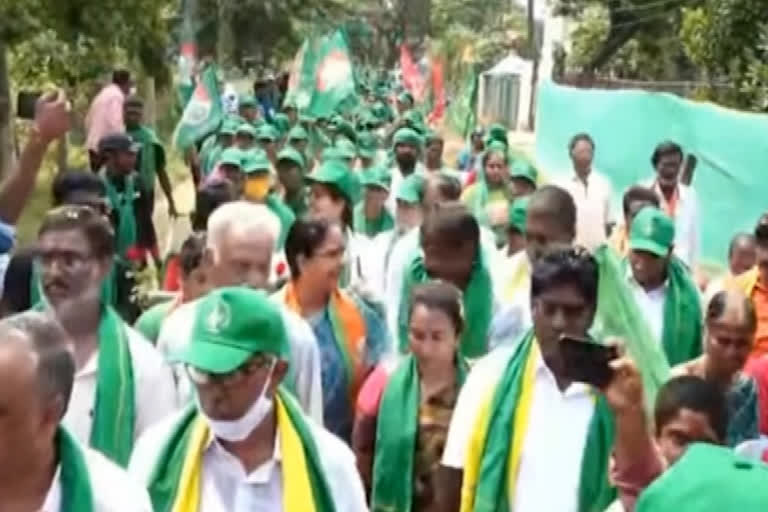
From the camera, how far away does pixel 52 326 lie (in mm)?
3564

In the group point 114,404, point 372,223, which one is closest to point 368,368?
point 114,404

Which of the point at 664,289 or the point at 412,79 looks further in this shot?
the point at 412,79

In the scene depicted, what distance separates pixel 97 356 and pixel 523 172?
562 cm

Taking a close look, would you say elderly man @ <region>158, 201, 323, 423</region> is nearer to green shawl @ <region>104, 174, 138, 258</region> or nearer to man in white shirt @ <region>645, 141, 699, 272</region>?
green shawl @ <region>104, 174, 138, 258</region>

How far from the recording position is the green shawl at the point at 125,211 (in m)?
9.66

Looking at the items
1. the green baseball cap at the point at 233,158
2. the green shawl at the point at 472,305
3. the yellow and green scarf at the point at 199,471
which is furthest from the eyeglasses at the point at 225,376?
the green baseball cap at the point at 233,158

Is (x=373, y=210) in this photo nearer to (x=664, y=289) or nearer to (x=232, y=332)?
(x=664, y=289)

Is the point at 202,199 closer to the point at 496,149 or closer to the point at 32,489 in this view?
the point at 496,149

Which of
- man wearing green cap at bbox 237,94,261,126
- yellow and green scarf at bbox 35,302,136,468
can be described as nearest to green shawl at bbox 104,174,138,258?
yellow and green scarf at bbox 35,302,136,468

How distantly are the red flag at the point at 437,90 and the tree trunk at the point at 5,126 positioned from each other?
10.6 m

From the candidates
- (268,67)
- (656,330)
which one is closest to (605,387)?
(656,330)

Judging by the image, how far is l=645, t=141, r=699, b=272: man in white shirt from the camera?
384 inches

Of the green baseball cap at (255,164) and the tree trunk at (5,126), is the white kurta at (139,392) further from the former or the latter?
the tree trunk at (5,126)

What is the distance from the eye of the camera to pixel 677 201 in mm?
10141
